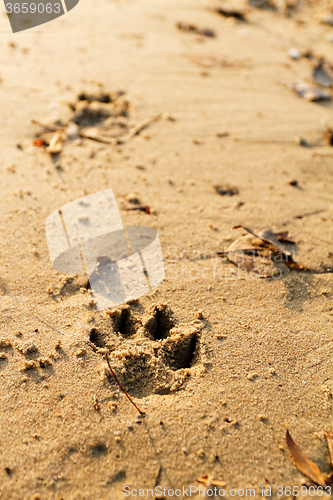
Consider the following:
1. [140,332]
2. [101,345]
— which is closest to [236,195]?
[140,332]

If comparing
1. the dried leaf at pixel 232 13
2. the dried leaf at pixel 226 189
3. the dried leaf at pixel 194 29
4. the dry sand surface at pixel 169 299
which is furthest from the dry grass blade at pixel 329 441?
the dried leaf at pixel 232 13

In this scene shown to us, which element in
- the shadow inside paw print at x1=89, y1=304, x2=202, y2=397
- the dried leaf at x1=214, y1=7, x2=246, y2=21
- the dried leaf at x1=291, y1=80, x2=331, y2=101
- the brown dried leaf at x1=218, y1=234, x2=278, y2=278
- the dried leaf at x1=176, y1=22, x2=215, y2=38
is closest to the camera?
the shadow inside paw print at x1=89, y1=304, x2=202, y2=397

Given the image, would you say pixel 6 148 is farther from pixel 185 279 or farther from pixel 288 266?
pixel 288 266

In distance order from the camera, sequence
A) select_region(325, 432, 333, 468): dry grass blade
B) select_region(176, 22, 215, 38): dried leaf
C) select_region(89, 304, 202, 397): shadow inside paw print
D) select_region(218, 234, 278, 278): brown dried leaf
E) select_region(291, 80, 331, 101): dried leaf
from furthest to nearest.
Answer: select_region(176, 22, 215, 38): dried leaf < select_region(291, 80, 331, 101): dried leaf < select_region(218, 234, 278, 278): brown dried leaf < select_region(89, 304, 202, 397): shadow inside paw print < select_region(325, 432, 333, 468): dry grass blade

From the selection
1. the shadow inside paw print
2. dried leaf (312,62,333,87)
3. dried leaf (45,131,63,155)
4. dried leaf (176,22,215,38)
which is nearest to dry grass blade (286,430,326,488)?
the shadow inside paw print

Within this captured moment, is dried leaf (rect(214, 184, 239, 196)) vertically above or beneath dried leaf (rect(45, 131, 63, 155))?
beneath

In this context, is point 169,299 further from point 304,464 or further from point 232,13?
point 232,13

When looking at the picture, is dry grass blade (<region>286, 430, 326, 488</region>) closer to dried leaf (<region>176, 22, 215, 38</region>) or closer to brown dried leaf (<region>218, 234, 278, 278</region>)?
brown dried leaf (<region>218, 234, 278, 278</region>)
